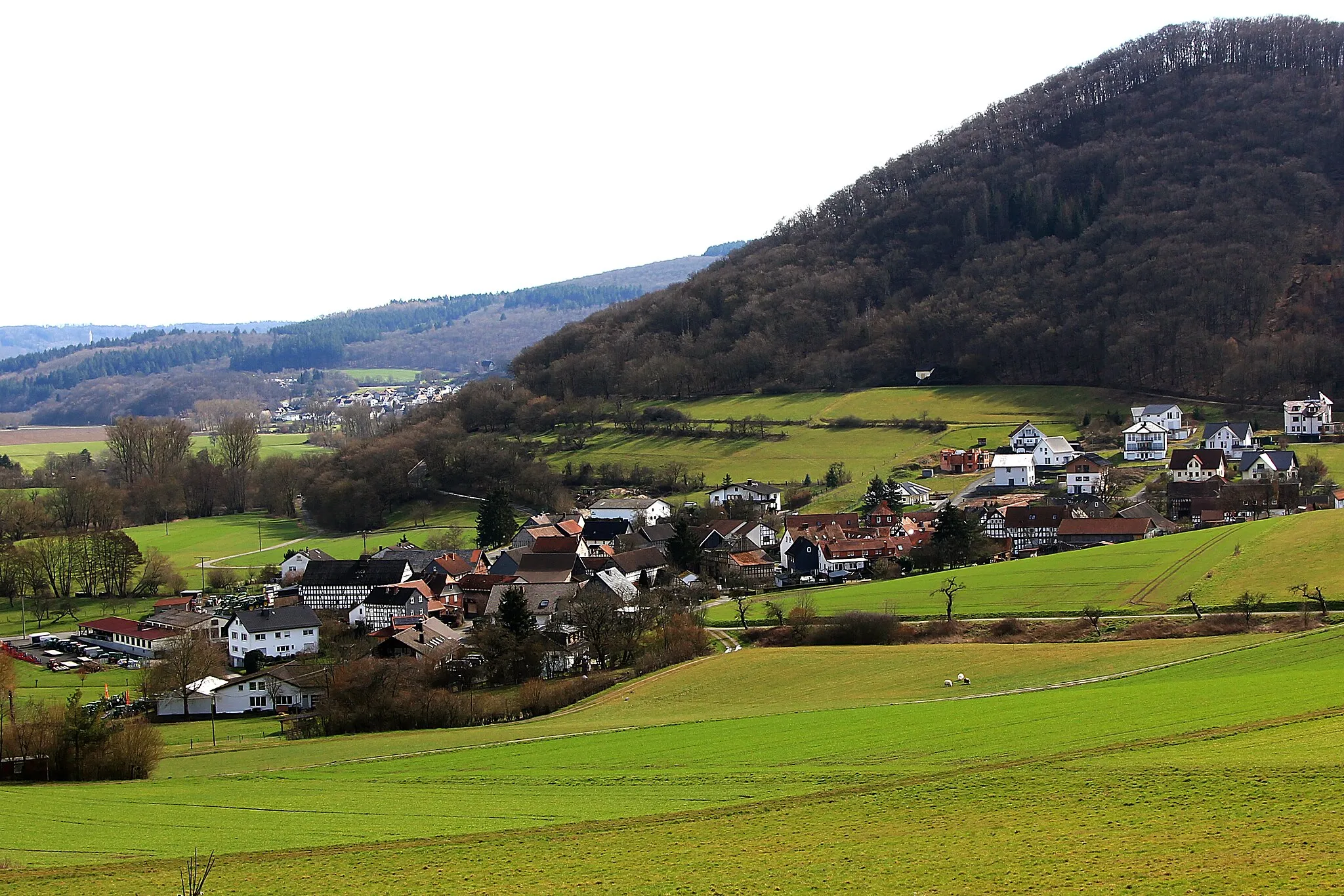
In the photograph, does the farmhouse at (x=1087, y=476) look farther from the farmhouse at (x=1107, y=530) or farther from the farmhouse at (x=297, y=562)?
the farmhouse at (x=297, y=562)

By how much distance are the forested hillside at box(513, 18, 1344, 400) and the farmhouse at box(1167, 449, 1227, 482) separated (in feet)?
60.9

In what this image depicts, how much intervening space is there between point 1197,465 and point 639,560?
31.3 m

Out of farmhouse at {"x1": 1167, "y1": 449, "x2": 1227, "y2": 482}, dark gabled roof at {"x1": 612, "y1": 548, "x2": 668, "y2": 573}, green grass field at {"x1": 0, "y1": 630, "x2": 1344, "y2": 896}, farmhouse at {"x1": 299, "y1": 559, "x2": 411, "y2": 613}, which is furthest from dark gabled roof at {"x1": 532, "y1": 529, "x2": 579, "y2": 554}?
green grass field at {"x1": 0, "y1": 630, "x2": 1344, "y2": 896}

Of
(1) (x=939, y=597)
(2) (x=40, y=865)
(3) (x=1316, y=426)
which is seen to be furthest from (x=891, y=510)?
(2) (x=40, y=865)

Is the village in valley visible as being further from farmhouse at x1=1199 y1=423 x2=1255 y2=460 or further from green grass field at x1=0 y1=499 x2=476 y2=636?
green grass field at x1=0 y1=499 x2=476 y2=636

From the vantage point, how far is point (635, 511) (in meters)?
72.5

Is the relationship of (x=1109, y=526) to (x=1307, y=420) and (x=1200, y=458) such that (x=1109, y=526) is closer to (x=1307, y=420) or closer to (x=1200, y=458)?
(x=1200, y=458)

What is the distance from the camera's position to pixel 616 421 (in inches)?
3834

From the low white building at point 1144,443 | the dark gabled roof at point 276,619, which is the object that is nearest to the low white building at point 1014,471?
the low white building at point 1144,443

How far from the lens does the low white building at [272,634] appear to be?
1960 inches

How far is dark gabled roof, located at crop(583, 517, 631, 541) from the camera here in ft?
225

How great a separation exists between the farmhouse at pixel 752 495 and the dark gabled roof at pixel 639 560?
1029 centimetres

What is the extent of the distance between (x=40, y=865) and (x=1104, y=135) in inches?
5120

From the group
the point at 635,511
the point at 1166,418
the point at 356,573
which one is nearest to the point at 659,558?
the point at 635,511
